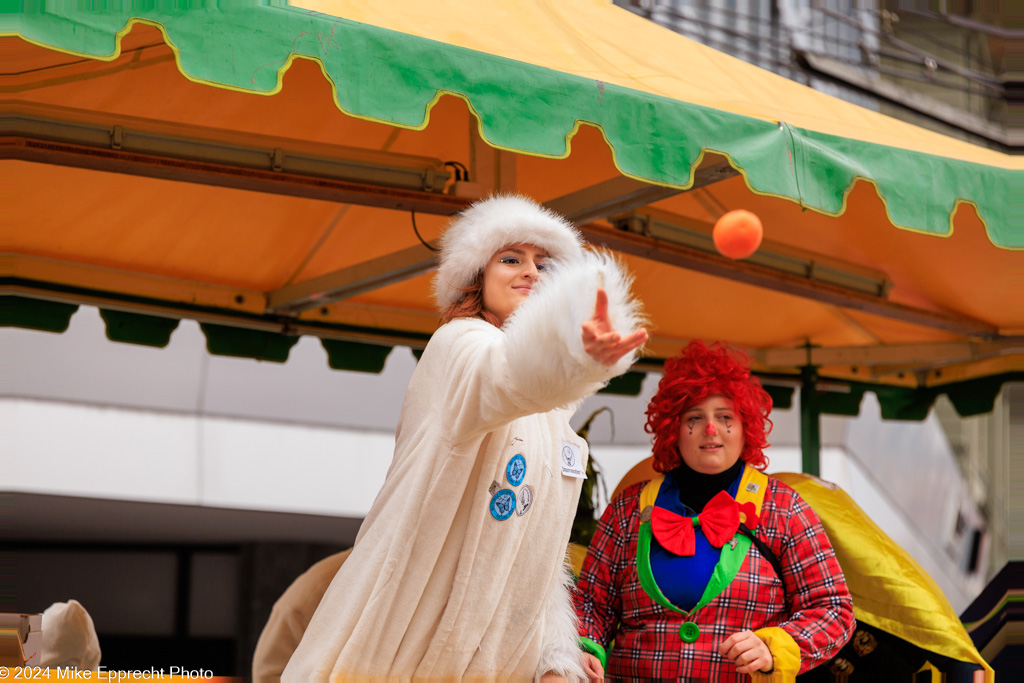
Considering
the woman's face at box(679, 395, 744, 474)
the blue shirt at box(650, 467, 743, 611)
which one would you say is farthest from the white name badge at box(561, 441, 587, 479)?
the woman's face at box(679, 395, 744, 474)

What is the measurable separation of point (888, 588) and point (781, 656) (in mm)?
920

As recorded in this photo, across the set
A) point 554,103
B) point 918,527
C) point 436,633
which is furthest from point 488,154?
point 918,527

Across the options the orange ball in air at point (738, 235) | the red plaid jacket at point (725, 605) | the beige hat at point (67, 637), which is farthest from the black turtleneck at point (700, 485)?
the beige hat at point (67, 637)

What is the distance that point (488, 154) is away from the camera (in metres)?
3.17

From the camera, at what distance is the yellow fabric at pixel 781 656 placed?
2.63 m

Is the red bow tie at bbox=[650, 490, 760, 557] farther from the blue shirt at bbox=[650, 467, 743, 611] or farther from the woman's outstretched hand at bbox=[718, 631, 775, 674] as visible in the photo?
the woman's outstretched hand at bbox=[718, 631, 775, 674]

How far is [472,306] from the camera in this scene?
226cm

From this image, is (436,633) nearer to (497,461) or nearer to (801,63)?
(497,461)

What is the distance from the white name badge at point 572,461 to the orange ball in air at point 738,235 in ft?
3.23

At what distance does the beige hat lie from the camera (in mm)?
3238

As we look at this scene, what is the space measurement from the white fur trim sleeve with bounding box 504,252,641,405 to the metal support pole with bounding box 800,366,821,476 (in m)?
4.09

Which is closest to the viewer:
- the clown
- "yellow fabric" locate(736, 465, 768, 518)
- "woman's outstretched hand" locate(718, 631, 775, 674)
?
"woman's outstretched hand" locate(718, 631, 775, 674)

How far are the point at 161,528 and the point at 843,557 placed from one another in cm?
492

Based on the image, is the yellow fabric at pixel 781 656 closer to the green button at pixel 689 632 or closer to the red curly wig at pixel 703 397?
the green button at pixel 689 632
